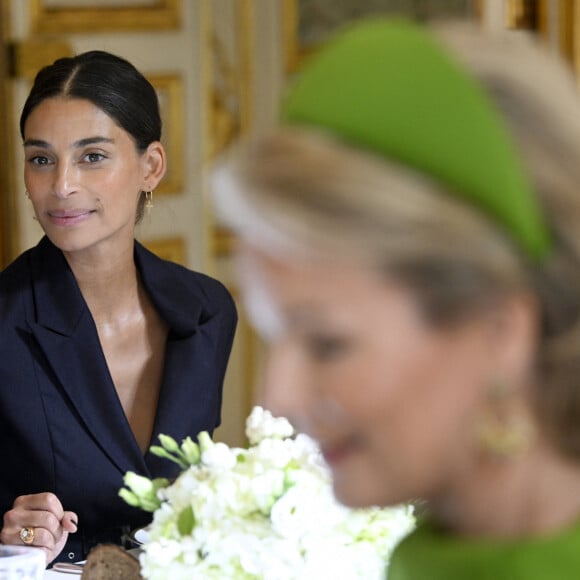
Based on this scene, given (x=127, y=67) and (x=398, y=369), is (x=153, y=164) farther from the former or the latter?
(x=398, y=369)

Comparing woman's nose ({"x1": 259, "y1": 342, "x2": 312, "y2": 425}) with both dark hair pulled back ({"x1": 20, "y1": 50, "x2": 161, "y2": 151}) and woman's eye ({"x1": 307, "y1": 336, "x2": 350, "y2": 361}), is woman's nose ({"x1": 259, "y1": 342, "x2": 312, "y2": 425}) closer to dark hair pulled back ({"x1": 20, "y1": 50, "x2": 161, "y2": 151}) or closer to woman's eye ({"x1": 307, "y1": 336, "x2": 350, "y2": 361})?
woman's eye ({"x1": 307, "y1": 336, "x2": 350, "y2": 361})

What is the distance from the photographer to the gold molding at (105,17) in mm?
3604

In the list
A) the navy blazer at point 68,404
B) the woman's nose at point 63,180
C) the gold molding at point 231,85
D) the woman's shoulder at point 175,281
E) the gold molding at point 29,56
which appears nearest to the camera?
the navy blazer at point 68,404

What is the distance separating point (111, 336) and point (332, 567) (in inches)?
43.3

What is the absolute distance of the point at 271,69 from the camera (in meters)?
4.54

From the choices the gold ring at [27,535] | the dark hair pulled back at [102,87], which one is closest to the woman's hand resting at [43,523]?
the gold ring at [27,535]

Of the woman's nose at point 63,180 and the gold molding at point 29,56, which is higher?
the gold molding at point 29,56

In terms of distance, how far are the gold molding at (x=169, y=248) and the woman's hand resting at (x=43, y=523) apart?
213cm

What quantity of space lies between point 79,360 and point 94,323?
7cm

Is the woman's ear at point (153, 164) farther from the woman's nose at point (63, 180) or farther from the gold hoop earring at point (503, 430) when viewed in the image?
the gold hoop earring at point (503, 430)

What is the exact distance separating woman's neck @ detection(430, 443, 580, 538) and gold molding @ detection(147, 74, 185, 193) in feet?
10.8

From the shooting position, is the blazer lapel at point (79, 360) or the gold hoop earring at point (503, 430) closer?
the gold hoop earring at point (503, 430)

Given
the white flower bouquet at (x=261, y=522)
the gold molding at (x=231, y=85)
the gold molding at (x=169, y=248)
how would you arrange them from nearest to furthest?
the white flower bouquet at (x=261, y=522)
the gold molding at (x=169, y=248)
the gold molding at (x=231, y=85)

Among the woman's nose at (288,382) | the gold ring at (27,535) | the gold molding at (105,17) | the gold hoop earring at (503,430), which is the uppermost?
the gold molding at (105,17)
